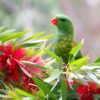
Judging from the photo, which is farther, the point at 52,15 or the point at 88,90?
the point at 52,15

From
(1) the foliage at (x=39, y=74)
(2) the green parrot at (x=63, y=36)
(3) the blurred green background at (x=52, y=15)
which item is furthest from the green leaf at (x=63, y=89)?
(3) the blurred green background at (x=52, y=15)

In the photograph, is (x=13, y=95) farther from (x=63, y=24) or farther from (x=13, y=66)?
(x=63, y=24)

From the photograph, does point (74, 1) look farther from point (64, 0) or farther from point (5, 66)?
point (5, 66)

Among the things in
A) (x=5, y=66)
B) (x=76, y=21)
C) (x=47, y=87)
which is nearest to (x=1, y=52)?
(x=5, y=66)

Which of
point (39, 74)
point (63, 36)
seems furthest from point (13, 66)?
A: point (63, 36)

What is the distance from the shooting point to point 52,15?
3.82 m

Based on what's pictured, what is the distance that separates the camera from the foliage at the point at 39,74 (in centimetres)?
78

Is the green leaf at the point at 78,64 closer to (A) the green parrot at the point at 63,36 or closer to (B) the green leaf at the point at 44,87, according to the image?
(B) the green leaf at the point at 44,87

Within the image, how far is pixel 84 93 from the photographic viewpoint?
809 mm

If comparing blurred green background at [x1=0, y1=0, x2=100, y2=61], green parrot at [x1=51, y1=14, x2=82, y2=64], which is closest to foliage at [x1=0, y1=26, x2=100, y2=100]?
green parrot at [x1=51, y1=14, x2=82, y2=64]

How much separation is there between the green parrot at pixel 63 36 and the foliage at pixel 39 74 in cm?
32

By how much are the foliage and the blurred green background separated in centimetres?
264

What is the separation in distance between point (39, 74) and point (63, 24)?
0.45 meters

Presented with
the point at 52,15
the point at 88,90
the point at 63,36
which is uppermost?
the point at 52,15
